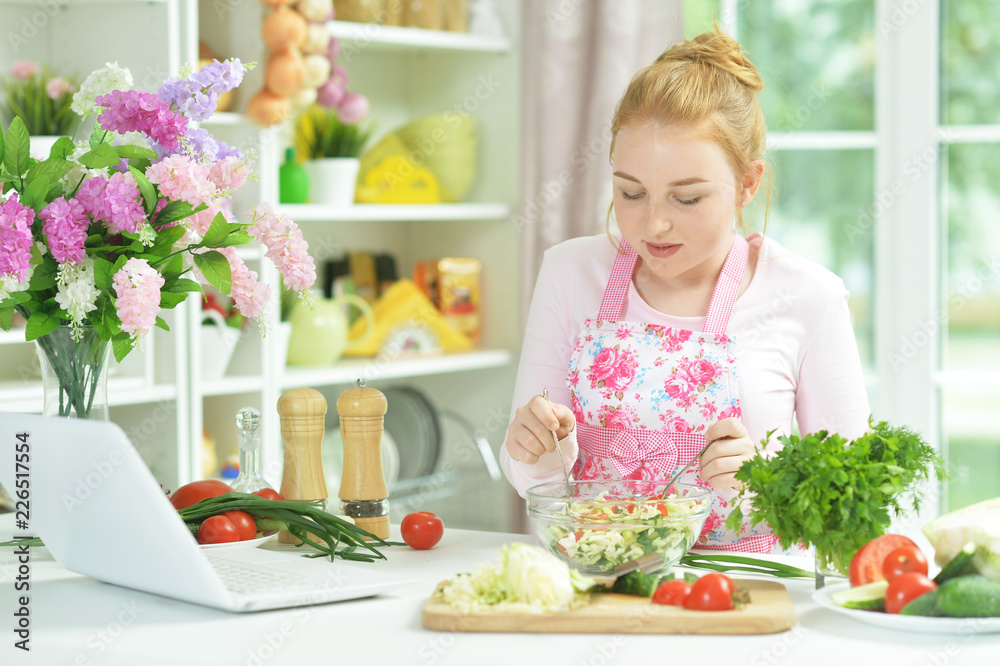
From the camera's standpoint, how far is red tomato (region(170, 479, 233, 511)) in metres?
1.41

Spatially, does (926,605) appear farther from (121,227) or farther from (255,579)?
(121,227)

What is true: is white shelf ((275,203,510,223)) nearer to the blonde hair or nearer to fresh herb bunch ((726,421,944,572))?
the blonde hair

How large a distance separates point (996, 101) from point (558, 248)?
1.57 meters

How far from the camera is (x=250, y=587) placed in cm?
108

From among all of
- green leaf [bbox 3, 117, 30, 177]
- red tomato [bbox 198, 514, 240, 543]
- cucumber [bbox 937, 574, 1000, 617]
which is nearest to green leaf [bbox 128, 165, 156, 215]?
green leaf [bbox 3, 117, 30, 177]

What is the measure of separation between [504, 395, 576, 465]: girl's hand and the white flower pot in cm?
145

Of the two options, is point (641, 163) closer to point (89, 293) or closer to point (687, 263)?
point (687, 263)

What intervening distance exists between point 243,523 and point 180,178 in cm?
42

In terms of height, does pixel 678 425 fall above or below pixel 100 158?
below

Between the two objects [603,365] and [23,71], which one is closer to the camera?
[603,365]

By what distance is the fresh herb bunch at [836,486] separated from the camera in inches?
40.7

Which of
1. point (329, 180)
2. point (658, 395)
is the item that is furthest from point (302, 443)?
point (329, 180)

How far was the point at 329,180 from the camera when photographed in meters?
2.74

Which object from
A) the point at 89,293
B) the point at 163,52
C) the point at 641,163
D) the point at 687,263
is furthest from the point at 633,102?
the point at 163,52
